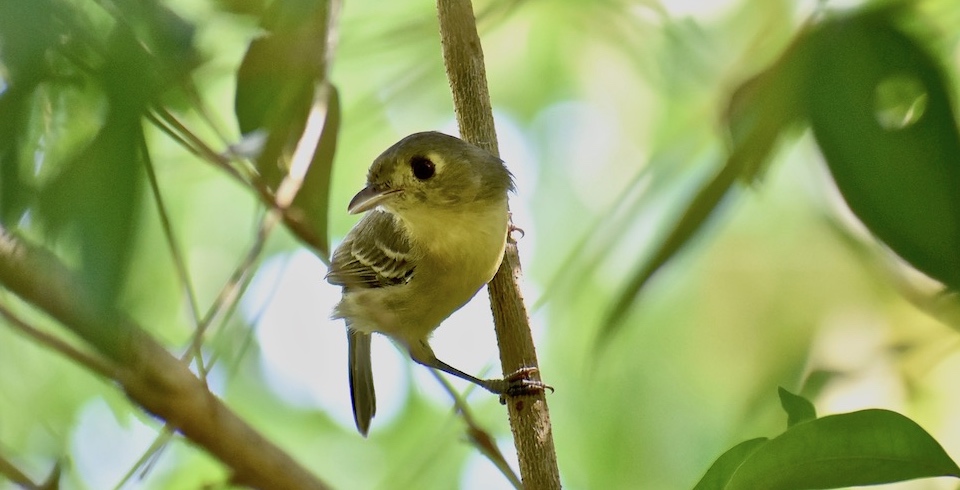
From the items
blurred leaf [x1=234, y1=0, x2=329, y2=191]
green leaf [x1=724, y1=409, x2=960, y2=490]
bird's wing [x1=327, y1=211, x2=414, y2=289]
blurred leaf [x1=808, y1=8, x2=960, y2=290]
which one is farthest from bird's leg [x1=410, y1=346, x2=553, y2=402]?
blurred leaf [x1=808, y1=8, x2=960, y2=290]

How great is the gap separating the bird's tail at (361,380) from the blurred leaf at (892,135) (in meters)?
1.81

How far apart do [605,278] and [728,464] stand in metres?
1.52

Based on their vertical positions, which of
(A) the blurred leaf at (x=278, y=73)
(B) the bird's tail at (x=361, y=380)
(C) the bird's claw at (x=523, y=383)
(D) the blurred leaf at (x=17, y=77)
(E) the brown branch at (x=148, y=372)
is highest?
(B) the bird's tail at (x=361, y=380)

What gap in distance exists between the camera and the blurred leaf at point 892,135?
1.04m

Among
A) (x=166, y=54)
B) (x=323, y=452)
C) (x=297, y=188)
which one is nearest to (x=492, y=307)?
(x=297, y=188)

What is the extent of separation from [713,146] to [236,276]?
1050mm

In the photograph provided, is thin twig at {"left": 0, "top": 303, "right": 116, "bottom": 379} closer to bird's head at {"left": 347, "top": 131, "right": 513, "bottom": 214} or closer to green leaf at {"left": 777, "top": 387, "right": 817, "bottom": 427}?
green leaf at {"left": 777, "top": 387, "right": 817, "bottom": 427}

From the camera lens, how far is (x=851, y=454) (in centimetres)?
108

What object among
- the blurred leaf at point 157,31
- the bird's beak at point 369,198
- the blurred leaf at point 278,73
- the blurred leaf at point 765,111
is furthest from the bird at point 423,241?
the blurred leaf at point 157,31

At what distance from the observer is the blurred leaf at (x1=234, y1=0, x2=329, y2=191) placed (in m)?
1.37

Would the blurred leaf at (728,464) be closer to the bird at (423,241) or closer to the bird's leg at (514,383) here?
the bird's leg at (514,383)

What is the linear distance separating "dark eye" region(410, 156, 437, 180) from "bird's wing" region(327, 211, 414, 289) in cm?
25

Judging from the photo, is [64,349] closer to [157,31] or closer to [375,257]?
[157,31]

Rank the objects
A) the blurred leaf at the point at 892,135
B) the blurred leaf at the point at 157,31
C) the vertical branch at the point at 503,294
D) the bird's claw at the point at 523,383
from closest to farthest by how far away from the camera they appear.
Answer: the blurred leaf at the point at 157,31, the blurred leaf at the point at 892,135, the vertical branch at the point at 503,294, the bird's claw at the point at 523,383
